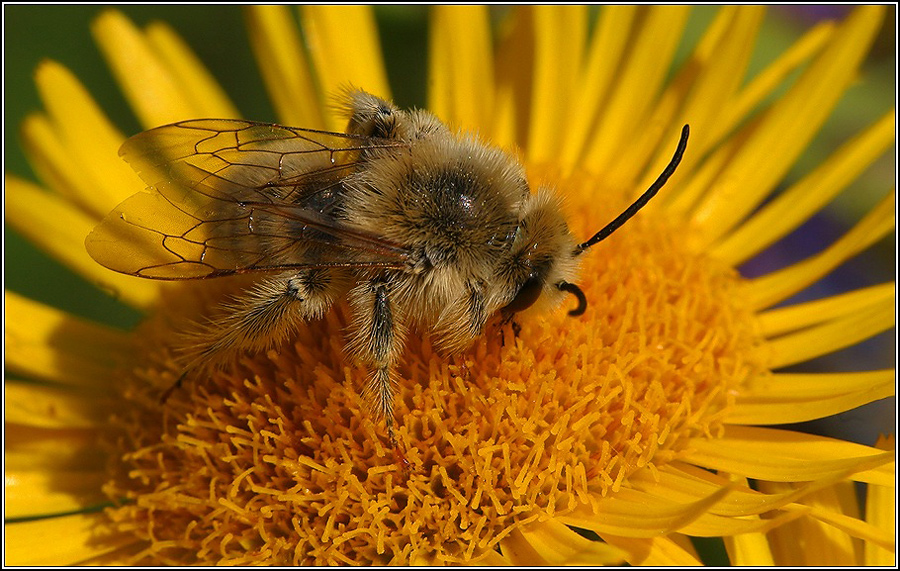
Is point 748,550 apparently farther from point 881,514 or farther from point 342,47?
point 342,47

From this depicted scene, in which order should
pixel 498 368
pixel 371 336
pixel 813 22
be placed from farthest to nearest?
pixel 813 22 < pixel 498 368 < pixel 371 336

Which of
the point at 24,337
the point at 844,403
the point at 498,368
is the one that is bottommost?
the point at 844,403

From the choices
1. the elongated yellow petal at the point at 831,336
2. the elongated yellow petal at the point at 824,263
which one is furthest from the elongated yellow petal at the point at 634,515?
the elongated yellow petal at the point at 824,263

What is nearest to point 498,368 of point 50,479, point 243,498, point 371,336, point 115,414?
point 371,336

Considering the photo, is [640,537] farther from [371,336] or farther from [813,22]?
[813,22]

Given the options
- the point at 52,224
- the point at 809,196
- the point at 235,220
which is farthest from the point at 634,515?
the point at 52,224
